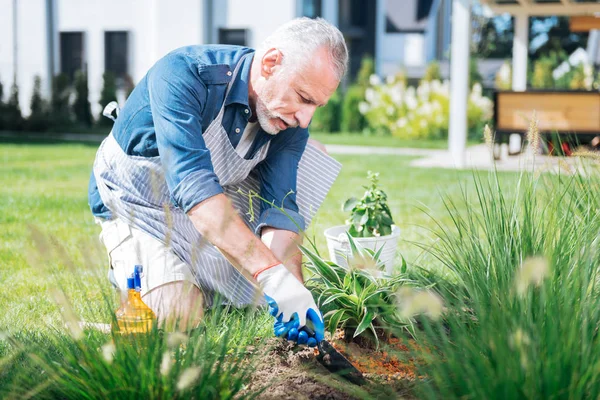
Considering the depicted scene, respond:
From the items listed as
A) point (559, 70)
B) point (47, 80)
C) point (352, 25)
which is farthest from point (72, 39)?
point (559, 70)

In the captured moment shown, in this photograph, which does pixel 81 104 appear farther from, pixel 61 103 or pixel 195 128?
pixel 195 128

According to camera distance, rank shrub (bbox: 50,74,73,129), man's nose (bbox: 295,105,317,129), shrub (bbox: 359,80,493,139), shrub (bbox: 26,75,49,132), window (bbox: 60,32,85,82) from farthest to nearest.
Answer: window (bbox: 60,32,85,82) < shrub (bbox: 50,74,73,129) < shrub (bbox: 26,75,49,132) < shrub (bbox: 359,80,493,139) < man's nose (bbox: 295,105,317,129)

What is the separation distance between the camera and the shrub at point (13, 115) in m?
13.8

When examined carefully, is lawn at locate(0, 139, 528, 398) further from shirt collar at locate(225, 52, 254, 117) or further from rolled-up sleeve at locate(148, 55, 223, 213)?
shirt collar at locate(225, 52, 254, 117)

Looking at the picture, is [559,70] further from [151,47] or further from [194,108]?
[194,108]

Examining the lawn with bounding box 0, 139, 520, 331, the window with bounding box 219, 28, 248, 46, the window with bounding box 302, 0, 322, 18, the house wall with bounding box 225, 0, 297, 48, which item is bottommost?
the lawn with bounding box 0, 139, 520, 331

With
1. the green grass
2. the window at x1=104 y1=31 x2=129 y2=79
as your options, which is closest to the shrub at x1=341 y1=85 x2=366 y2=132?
the green grass

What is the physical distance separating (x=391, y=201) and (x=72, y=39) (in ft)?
43.5

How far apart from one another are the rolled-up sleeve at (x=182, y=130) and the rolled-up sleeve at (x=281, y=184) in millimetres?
473

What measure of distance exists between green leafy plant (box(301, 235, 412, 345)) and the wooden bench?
5.44 metres

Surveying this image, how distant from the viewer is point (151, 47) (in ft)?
51.6

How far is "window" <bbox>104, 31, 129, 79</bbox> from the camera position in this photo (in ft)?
54.4

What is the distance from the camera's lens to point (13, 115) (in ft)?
45.4

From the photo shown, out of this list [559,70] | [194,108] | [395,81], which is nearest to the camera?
[194,108]
